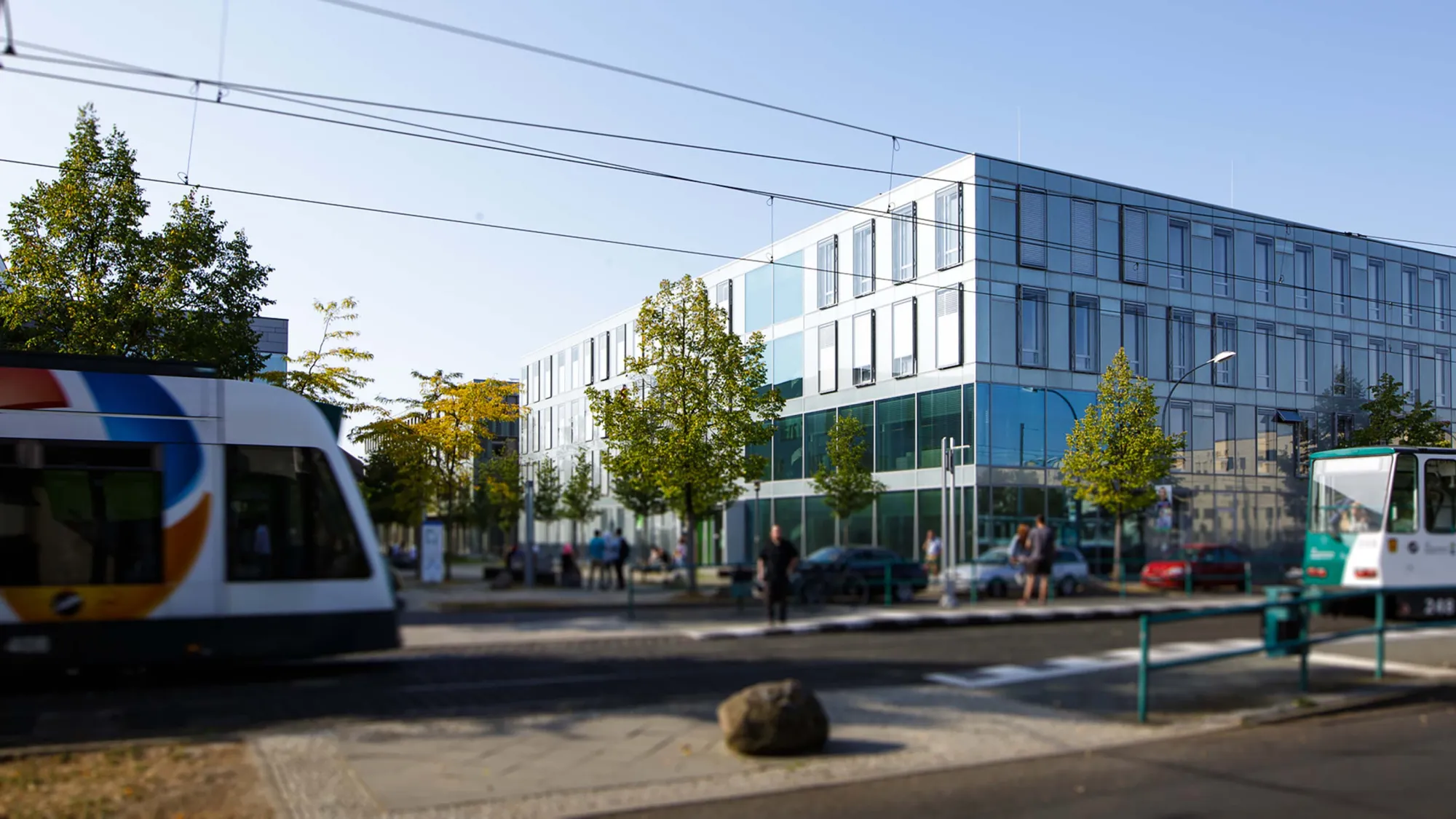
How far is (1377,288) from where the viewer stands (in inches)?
2053

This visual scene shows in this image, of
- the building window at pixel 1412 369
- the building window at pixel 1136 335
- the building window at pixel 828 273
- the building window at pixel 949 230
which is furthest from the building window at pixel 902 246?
the building window at pixel 1412 369

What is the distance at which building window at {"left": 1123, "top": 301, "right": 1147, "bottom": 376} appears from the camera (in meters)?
44.2

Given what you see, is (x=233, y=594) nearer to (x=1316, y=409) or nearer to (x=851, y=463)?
(x=851, y=463)

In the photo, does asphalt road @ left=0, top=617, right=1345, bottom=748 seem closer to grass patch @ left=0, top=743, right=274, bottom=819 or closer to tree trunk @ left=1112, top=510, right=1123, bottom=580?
grass patch @ left=0, top=743, right=274, bottom=819

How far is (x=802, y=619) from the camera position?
21141mm

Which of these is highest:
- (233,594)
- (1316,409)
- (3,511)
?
(1316,409)

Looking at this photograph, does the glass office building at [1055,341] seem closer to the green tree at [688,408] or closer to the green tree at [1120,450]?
the green tree at [1120,450]

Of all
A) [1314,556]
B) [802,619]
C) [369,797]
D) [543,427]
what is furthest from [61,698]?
[543,427]

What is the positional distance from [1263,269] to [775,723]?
45.3 m

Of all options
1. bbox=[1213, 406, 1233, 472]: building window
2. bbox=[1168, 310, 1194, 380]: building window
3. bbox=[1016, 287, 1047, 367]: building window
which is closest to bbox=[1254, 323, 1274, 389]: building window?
bbox=[1213, 406, 1233, 472]: building window

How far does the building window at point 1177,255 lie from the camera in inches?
1793

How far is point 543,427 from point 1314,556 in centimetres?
5742

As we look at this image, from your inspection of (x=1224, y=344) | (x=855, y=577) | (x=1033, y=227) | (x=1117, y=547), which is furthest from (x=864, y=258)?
(x=855, y=577)

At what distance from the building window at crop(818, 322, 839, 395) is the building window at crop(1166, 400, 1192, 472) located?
12463 millimetres
